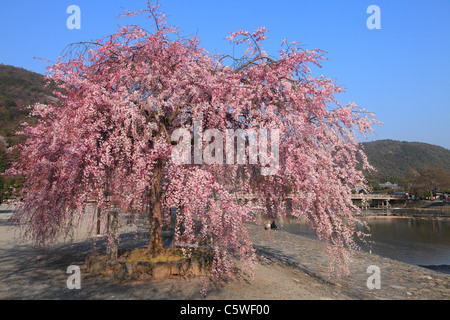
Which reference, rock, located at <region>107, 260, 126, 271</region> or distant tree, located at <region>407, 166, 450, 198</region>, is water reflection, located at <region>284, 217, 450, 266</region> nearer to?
rock, located at <region>107, 260, 126, 271</region>

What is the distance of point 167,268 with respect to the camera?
8.48 metres

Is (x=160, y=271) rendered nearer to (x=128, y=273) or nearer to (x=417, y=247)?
(x=128, y=273)

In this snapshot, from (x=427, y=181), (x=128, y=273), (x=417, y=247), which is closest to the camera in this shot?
(x=128, y=273)

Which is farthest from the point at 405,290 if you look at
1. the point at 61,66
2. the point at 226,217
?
the point at 61,66

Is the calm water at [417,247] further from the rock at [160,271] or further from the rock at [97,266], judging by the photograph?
the rock at [97,266]

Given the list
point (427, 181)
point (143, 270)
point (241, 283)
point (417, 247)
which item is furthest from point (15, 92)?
point (427, 181)

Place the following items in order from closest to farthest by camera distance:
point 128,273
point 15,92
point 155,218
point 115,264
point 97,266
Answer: point 128,273, point 115,264, point 97,266, point 155,218, point 15,92

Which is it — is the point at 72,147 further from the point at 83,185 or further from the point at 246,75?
the point at 246,75

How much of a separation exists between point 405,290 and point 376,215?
72536mm

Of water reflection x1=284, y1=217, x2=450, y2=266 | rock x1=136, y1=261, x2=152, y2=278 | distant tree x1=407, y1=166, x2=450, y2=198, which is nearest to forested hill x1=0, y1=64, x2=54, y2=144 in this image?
rock x1=136, y1=261, x2=152, y2=278

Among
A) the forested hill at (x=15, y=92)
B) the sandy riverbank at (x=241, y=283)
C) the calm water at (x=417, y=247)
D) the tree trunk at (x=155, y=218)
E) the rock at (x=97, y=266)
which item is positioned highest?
the forested hill at (x=15, y=92)

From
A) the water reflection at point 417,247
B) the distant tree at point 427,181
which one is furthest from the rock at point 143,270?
the distant tree at point 427,181

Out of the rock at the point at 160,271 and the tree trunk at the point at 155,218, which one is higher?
the tree trunk at the point at 155,218

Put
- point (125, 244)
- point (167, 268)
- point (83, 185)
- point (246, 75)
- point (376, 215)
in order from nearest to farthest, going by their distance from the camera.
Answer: point (83, 185) → point (167, 268) → point (246, 75) → point (125, 244) → point (376, 215)
